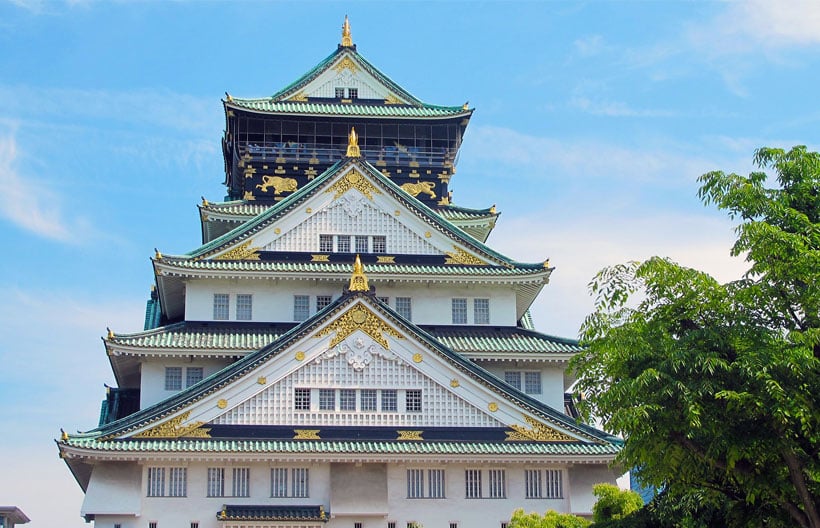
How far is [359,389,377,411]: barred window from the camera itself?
131 ft

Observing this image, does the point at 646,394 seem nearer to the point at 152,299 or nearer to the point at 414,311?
the point at 414,311

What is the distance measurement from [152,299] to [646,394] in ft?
120

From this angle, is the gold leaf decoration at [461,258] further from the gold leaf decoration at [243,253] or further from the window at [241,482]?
the window at [241,482]

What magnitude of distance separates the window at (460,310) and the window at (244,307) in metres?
7.98

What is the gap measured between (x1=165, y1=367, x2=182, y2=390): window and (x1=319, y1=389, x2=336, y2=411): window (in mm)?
5953

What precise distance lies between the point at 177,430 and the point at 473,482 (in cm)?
1028

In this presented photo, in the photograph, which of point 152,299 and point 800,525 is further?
point 152,299

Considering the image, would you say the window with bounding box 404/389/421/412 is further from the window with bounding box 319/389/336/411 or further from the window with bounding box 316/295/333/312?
the window with bounding box 316/295/333/312

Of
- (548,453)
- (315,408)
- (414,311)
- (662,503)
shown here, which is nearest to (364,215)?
(414,311)

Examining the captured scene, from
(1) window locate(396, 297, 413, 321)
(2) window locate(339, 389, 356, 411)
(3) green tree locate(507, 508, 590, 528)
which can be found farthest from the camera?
(1) window locate(396, 297, 413, 321)

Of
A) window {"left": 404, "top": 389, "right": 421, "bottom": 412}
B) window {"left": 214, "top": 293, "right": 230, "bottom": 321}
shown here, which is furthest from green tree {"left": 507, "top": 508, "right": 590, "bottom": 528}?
window {"left": 214, "top": 293, "right": 230, "bottom": 321}

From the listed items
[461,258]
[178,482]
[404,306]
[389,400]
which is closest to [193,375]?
[178,482]

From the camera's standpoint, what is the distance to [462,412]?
39.9 metres

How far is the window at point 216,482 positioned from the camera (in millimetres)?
38625
